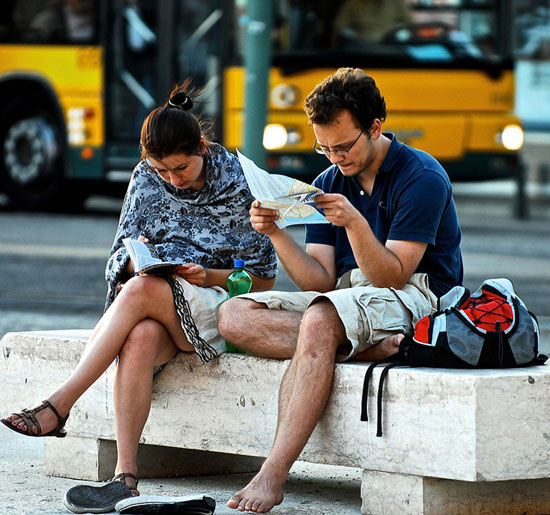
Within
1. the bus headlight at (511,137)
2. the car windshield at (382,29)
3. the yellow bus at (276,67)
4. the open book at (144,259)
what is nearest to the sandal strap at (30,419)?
the open book at (144,259)

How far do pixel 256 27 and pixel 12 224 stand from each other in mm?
5712

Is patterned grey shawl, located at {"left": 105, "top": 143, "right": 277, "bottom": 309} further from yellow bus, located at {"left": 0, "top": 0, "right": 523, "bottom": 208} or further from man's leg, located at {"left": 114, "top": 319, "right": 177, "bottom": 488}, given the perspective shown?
yellow bus, located at {"left": 0, "top": 0, "right": 523, "bottom": 208}

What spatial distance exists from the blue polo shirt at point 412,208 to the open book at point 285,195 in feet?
0.86

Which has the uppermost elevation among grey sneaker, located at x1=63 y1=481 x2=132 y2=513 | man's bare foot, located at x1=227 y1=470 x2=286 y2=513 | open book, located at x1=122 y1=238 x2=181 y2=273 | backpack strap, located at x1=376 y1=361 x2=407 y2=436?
open book, located at x1=122 y1=238 x2=181 y2=273

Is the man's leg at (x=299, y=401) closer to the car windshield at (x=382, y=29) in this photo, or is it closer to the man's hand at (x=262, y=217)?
the man's hand at (x=262, y=217)

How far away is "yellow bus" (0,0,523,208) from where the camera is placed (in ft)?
42.0

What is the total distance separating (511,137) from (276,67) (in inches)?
92.8

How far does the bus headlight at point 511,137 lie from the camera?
1316 cm

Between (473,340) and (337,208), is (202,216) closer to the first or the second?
(337,208)

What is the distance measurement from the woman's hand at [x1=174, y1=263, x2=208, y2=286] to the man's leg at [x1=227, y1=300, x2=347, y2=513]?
571 mm

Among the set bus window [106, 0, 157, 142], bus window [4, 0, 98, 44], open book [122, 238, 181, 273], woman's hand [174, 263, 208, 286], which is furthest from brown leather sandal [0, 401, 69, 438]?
bus window [4, 0, 98, 44]

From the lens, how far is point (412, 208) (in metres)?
4.27

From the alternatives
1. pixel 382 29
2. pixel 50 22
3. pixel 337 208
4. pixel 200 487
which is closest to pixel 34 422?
pixel 200 487

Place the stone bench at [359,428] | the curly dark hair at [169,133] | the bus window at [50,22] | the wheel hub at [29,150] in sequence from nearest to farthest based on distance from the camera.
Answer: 1. the stone bench at [359,428]
2. the curly dark hair at [169,133]
3. the bus window at [50,22]
4. the wheel hub at [29,150]
